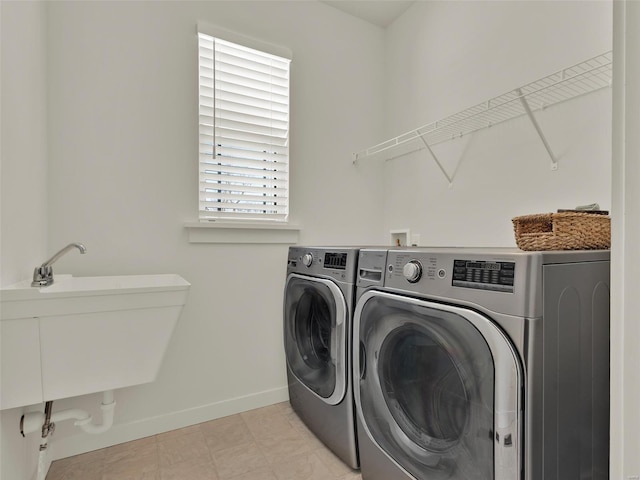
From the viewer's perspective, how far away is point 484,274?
85cm

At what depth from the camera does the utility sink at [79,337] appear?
1000 millimetres

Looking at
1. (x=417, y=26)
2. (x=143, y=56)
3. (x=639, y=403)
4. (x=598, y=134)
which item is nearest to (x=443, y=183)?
(x=598, y=134)

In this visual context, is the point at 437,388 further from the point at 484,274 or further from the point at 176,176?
the point at 176,176

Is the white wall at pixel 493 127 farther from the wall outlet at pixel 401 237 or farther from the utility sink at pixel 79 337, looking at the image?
the utility sink at pixel 79 337

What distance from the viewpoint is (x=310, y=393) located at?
165cm

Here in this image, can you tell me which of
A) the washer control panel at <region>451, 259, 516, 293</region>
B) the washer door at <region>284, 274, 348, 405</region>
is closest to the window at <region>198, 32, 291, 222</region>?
the washer door at <region>284, 274, 348, 405</region>

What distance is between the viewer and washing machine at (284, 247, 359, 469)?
138 cm

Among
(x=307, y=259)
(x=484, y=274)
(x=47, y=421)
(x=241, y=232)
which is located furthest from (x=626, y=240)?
(x=47, y=421)

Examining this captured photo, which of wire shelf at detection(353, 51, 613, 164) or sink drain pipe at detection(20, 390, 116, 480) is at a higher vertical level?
wire shelf at detection(353, 51, 613, 164)

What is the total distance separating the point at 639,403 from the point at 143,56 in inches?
85.6

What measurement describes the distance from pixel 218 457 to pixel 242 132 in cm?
165

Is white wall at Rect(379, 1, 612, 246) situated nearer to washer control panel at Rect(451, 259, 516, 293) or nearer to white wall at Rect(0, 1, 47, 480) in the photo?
washer control panel at Rect(451, 259, 516, 293)

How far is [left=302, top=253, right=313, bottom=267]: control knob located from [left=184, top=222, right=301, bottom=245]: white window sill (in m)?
0.34

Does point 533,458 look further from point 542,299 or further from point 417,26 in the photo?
point 417,26
